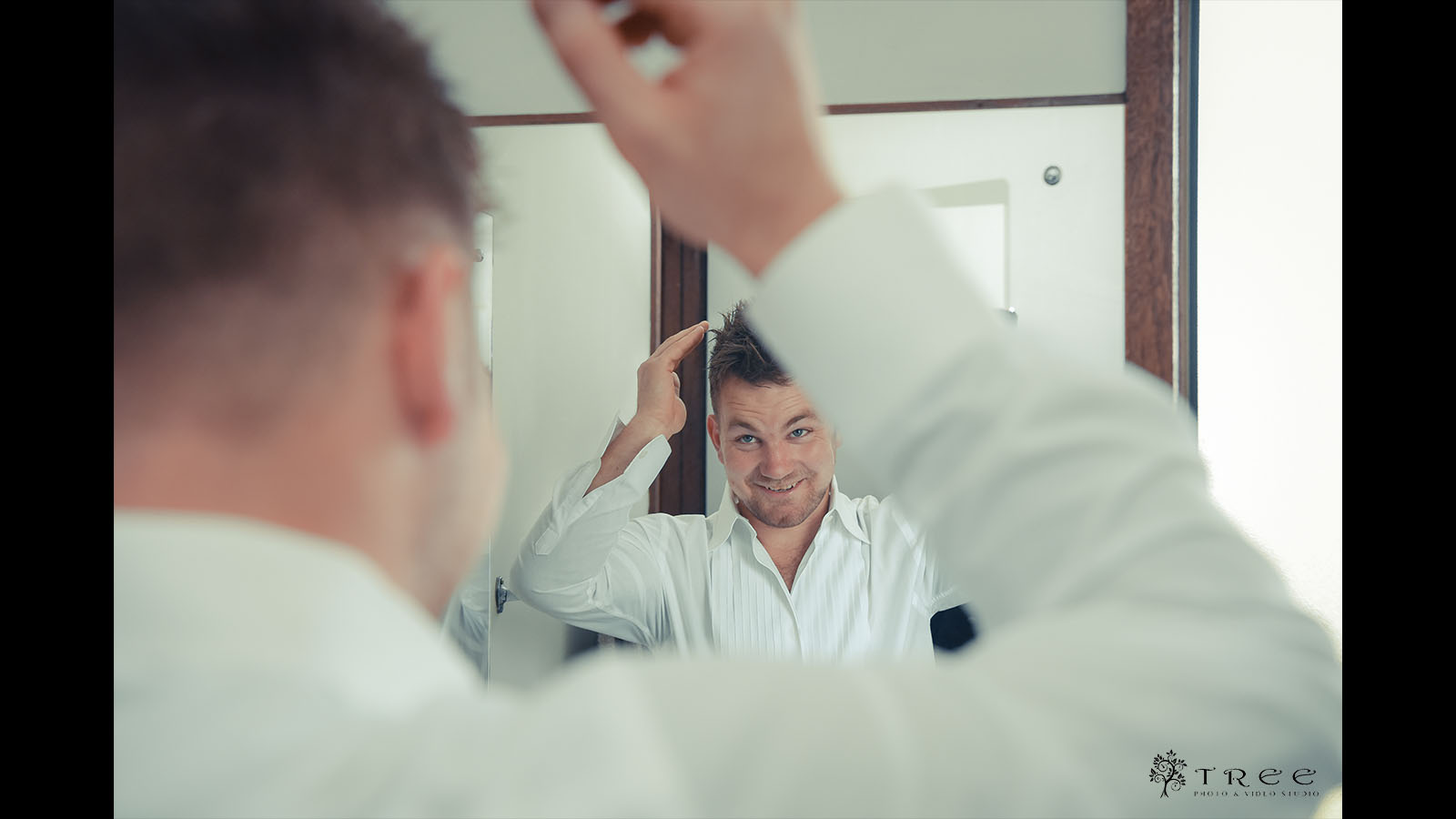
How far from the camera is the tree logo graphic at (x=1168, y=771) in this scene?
0.46ft

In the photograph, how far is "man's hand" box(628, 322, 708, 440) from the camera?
55cm

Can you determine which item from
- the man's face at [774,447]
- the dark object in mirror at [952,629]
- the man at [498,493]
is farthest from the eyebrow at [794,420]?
the man at [498,493]

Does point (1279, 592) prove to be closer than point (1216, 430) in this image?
Yes

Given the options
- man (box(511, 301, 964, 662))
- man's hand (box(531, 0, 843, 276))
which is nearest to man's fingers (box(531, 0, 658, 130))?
man's hand (box(531, 0, 843, 276))

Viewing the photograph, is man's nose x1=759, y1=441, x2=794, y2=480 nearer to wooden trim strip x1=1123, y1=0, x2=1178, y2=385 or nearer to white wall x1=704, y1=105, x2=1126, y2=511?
white wall x1=704, y1=105, x2=1126, y2=511

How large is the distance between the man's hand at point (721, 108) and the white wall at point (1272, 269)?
0.48 metres

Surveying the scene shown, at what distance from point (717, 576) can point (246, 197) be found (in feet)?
1.41

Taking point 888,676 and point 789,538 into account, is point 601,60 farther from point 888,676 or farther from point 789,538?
point 789,538

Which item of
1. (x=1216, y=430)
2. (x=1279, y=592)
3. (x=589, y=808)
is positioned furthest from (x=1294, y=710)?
(x=1216, y=430)

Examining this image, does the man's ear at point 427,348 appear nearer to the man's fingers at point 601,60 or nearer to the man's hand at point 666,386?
the man's fingers at point 601,60

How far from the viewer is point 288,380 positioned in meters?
0.15
